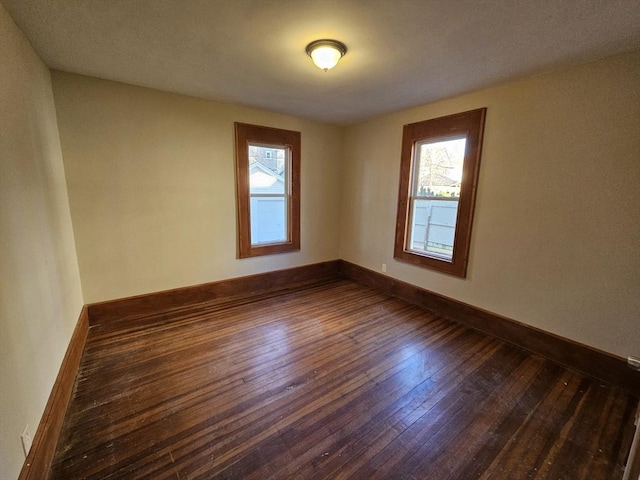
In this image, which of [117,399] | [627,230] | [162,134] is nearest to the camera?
[117,399]

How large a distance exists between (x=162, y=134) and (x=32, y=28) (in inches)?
48.2

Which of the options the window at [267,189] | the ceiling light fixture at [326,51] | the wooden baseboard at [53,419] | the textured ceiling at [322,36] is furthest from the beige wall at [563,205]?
the wooden baseboard at [53,419]

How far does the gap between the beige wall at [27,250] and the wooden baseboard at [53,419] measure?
0.18 feet

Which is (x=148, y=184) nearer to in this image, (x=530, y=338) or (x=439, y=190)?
(x=439, y=190)

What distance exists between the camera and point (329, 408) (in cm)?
182

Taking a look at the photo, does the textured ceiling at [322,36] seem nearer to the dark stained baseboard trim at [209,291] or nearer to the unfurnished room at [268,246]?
the unfurnished room at [268,246]

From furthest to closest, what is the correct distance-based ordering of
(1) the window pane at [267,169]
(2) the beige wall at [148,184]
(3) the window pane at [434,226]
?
1. (1) the window pane at [267,169]
2. (3) the window pane at [434,226]
3. (2) the beige wall at [148,184]

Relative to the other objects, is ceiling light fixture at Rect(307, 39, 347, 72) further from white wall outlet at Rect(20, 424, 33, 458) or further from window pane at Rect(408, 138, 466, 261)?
white wall outlet at Rect(20, 424, 33, 458)

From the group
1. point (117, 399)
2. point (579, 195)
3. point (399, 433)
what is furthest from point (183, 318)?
point (579, 195)

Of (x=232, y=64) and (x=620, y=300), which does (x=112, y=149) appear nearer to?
(x=232, y=64)

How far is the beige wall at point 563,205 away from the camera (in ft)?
6.59

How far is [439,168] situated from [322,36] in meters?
2.06

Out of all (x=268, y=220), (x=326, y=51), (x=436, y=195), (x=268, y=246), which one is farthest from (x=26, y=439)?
(x=436, y=195)

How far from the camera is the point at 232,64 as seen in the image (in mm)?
2244
